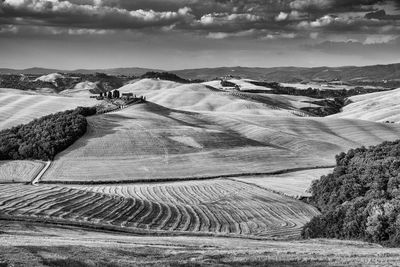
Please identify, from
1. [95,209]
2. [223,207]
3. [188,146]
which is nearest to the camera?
[95,209]

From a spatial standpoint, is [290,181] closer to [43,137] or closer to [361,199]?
[361,199]

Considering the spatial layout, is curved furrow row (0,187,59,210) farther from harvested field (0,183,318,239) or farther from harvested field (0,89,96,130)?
harvested field (0,89,96,130)

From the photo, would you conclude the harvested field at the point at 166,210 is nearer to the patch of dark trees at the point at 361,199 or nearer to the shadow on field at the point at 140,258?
the patch of dark trees at the point at 361,199

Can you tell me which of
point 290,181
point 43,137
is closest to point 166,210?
point 290,181

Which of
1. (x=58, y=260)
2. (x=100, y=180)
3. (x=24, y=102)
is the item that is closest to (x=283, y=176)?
(x=100, y=180)

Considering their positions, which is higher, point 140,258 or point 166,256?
point 140,258

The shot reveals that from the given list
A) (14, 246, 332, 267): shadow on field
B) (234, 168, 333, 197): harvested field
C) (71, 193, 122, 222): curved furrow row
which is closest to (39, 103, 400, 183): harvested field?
(234, 168, 333, 197): harvested field
